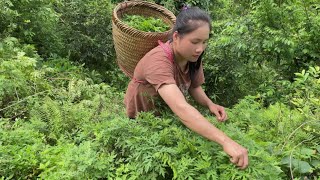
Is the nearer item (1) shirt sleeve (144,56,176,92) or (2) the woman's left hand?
(1) shirt sleeve (144,56,176,92)

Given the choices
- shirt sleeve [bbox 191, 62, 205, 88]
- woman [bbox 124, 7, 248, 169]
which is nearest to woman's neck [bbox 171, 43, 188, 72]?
woman [bbox 124, 7, 248, 169]

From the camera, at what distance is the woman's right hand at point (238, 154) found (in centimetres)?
188

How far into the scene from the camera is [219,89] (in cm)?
574

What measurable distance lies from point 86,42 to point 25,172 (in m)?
3.66

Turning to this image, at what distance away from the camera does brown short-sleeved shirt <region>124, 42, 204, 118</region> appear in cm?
255

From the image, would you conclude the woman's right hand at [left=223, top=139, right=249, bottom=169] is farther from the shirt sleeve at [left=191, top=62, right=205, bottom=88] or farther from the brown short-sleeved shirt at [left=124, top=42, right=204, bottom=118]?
the shirt sleeve at [left=191, top=62, right=205, bottom=88]

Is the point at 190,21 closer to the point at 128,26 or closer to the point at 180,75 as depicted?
the point at 180,75

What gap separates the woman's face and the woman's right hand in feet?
2.89

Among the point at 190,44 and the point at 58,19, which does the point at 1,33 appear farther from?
the point at 190,44

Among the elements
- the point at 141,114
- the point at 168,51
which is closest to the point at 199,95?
the point at 168,51

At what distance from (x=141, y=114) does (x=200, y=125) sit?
37 centimetres

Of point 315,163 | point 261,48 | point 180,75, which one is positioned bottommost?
point 261,48

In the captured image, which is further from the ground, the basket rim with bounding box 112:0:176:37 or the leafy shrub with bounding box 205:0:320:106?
the basket rim with bounding box 112:0:176:37

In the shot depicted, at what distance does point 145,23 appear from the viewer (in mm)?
4434
